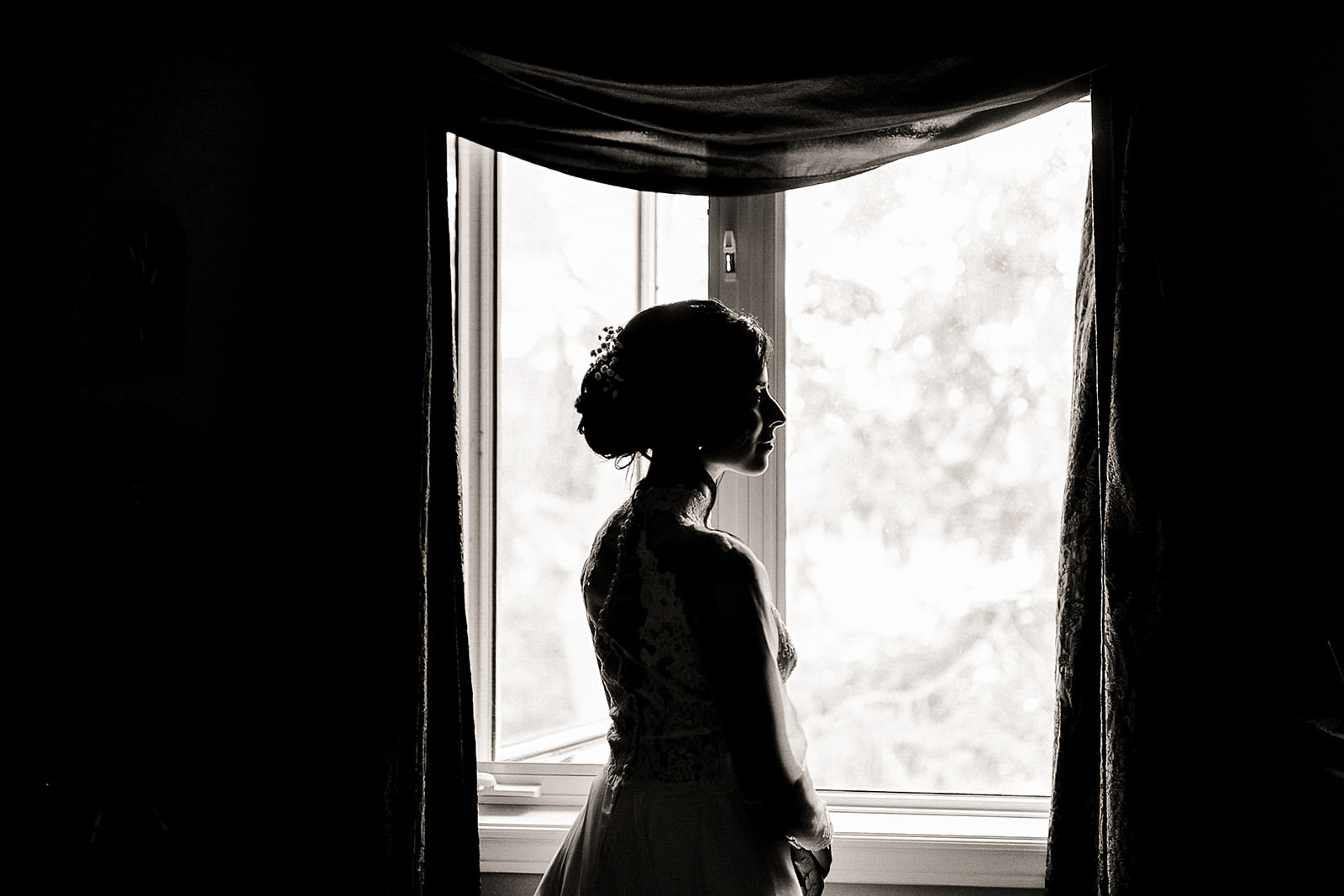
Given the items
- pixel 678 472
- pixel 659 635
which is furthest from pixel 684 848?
pixel 678 472

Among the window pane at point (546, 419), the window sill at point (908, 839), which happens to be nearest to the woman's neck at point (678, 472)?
the window pane at point (546, 419)

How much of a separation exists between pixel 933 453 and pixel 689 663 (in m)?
1.05

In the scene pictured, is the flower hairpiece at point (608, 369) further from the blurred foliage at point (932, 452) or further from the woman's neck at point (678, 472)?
the blurred foliage at point (932, 452)

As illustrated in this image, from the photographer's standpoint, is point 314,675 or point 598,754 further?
point 598,754

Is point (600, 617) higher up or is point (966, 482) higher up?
point (966, 482)

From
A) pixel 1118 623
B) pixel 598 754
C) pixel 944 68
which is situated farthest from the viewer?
pixel 598 754

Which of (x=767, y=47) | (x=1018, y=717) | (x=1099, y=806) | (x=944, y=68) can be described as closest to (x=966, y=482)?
(x=1018, y=717)

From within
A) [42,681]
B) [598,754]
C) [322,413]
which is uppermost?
[322,413]

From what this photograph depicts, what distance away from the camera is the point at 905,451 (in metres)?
2.20

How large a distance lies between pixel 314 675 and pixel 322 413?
1.63ft

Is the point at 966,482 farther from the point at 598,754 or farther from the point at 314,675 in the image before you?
the point at 314,675

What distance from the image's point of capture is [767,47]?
186cm

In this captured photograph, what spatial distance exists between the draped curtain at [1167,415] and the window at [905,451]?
0.32 metres

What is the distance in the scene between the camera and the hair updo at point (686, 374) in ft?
4.61
